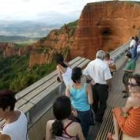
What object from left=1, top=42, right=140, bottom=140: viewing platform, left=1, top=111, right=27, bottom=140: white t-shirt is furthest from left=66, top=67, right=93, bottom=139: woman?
left=1, top=111, right=27, bottom=140: white t-shirt

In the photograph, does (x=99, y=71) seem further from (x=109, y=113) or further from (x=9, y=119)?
(x=9, y=119)

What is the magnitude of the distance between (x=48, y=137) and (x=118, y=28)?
165 ft

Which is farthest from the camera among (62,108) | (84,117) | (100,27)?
(100,27)

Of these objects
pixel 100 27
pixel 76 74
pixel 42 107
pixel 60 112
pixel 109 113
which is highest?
pixel 76 74

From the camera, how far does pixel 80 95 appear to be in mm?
5504

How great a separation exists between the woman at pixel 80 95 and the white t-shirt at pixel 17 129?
146 cm

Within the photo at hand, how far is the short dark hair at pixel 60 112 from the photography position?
417 cm

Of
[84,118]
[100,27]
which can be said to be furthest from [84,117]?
[100,27]

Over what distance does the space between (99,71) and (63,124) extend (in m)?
2.74

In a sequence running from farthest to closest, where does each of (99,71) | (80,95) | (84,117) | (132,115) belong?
(99,71) < (84,117) < (80,95) < (132,115)

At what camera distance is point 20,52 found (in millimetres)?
127750

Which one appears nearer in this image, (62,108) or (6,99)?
(6,99)

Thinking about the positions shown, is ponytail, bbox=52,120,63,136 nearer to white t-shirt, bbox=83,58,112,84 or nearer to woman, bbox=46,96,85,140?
woman, bbox=46,96,85,140

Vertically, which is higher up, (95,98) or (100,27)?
(95,98)
